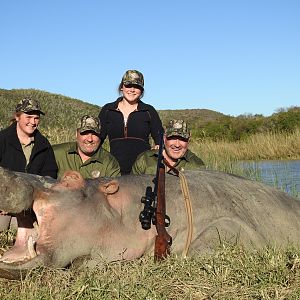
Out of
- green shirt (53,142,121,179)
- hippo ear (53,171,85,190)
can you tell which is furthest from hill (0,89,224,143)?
hippo ear (53,171,85,190)

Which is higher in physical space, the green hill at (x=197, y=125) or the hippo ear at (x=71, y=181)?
the green hill at (x=197, y=125)

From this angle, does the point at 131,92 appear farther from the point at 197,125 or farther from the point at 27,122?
the point at 197,125

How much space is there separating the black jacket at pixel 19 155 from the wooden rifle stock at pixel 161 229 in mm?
2554

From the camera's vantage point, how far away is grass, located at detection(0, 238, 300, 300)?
12.1 feet

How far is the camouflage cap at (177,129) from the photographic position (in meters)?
6.45

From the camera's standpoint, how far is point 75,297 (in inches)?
144

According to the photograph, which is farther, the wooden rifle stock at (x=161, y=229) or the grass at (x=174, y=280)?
the wooden rifle stock at (x=161, y=229)

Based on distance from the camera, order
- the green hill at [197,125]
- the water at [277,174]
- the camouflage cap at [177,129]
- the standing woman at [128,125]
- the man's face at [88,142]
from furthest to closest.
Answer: the green hill at [197,125]
the water at [277,174]
the standing woman at [128,125]
the man's face at [88,142]
the camouflage cap at [177,129]

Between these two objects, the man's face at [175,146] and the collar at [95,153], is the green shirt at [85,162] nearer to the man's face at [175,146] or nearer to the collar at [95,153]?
the collar at [95,153]

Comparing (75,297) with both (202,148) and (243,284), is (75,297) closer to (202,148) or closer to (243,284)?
(243,284)

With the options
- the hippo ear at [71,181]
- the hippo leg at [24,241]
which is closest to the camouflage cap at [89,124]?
the hippo ear at [71,181]

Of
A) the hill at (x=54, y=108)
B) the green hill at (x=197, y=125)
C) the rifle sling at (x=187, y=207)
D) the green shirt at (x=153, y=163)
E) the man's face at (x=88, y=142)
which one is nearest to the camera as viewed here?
the rifle sling at (x=187, y=207)

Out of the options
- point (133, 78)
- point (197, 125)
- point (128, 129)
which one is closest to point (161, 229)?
point (133, 78)

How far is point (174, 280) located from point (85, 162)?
3.30 metres
